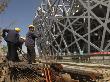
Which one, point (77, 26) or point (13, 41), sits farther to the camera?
point (77, 26)

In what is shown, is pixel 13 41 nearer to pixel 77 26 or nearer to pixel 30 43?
pixel 30 43

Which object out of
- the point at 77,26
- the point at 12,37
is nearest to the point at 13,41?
the point at 12,37

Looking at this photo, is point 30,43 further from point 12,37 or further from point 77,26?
point 77,26

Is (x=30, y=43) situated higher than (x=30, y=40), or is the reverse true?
(x=30, y=40)

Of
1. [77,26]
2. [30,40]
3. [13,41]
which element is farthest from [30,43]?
[77,26]

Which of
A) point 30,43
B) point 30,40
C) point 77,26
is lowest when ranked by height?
point 30,43

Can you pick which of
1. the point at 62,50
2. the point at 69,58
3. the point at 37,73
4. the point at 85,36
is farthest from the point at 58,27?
the point at 37,73

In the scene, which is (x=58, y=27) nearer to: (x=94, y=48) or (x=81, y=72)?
(x=94, y=48)

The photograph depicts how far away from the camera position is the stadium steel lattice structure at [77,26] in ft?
161

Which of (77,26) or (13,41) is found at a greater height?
(77,26)

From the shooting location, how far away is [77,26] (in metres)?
55.8

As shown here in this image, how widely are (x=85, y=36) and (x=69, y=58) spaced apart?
56.0 feet

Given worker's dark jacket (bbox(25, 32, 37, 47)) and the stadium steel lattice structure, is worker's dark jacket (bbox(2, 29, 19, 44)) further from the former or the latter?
the stadium steel lattice structure

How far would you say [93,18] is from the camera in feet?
164
